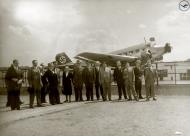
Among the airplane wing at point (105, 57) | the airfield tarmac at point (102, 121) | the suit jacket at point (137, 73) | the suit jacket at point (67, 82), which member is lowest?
the airfield tarmac at point (102, 121)

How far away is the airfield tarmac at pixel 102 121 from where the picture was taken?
17.9 ft

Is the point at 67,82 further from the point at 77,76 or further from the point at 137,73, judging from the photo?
the point at 137,73

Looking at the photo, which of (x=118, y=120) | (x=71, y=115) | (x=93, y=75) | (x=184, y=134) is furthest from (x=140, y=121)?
(x=93, y=75)

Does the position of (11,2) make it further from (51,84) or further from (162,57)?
(162,57)

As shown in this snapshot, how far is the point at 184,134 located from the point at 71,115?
267cm

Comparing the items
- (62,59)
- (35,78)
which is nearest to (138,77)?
(35,78)

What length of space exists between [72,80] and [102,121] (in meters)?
4.26

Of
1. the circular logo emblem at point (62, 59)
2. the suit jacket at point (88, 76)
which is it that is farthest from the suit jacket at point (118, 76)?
the circular logo emblem at point (62, 59)

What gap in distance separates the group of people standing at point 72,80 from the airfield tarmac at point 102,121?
0.92 metres

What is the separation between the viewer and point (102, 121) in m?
6.37

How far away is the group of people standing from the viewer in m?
8.30

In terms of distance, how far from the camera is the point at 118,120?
21.0ft

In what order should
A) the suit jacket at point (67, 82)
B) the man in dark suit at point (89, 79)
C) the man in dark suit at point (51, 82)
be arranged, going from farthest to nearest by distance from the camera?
the man in dark suit at point (89, 79) < the suit jacket at point (67, 82) < the man in dark suit at point (51, 82)

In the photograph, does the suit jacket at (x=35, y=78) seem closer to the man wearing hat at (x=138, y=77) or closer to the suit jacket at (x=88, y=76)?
the suit jacket at (x=88, y=76)
